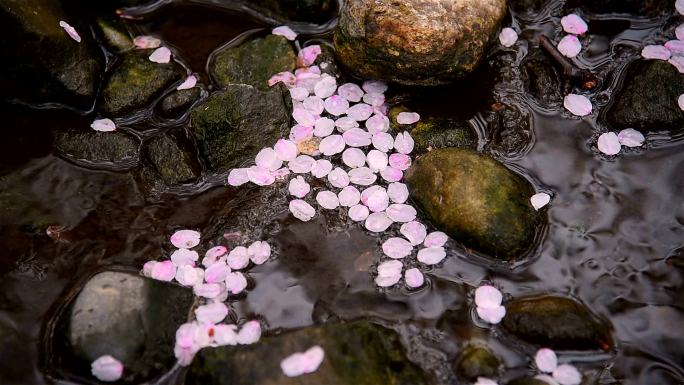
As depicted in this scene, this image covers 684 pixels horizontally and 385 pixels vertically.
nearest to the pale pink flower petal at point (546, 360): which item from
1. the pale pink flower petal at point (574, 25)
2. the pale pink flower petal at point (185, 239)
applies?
the pale pink flower petal at point (185, 239)

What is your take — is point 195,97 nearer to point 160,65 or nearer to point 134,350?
point 160,65

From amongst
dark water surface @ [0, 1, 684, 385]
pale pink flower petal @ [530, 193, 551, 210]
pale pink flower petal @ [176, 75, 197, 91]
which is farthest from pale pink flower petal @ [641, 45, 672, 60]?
pale pink flower petal @ [176, 75, 197, 91]

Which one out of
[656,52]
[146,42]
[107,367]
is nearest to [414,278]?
[107,367]

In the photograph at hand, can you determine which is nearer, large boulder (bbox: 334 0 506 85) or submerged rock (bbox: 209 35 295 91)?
large boulder (bbox: 334 0 506 85)

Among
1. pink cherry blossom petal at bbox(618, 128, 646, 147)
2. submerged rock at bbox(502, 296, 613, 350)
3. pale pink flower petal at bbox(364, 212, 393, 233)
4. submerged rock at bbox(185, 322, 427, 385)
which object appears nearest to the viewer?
submerged rock at bbox(185, 322, 427, 385)

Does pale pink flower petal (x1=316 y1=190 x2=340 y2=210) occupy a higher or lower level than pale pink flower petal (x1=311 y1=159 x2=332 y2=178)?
lower

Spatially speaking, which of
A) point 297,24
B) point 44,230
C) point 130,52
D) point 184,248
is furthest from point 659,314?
point 130,52

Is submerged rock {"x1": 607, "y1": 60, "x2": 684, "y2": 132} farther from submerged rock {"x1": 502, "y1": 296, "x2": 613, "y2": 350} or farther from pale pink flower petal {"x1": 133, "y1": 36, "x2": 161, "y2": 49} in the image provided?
pale pink flower petal {"x1": 133, "y1": 36, "x2": 161, "y2": 49}

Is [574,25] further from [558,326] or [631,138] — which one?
[558,326]
